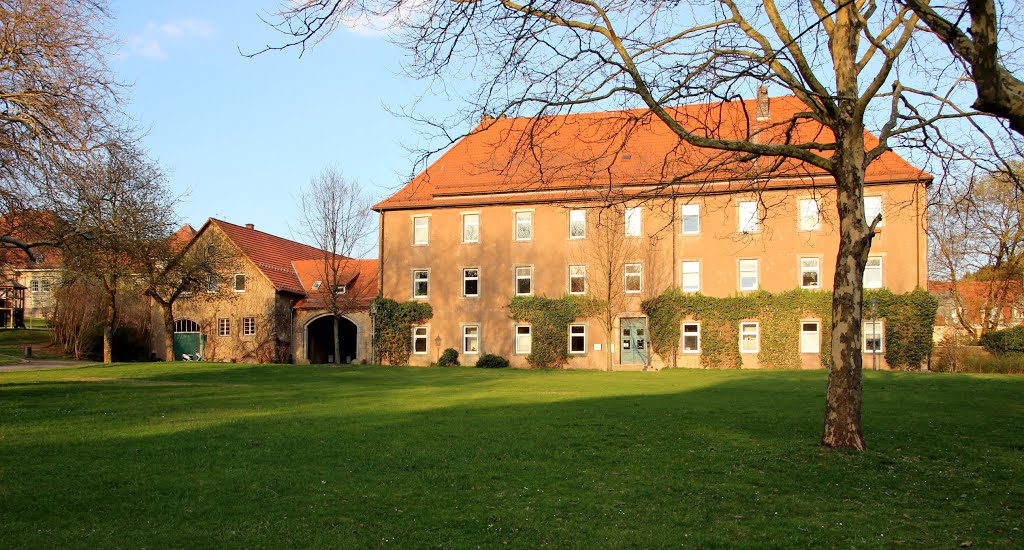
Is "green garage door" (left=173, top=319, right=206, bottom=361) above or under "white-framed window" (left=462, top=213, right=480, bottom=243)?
under

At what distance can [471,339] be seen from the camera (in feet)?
133

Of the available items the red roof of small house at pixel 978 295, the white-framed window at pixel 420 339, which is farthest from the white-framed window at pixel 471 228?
the red roof of small house at pixel 978 295

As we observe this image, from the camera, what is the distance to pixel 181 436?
39.0ft

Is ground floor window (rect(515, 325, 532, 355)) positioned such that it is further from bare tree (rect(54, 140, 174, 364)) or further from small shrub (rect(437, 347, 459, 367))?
bare tree (rect(54, 140, 174, 364))

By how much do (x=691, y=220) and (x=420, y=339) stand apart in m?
14.9

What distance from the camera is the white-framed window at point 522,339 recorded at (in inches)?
1554

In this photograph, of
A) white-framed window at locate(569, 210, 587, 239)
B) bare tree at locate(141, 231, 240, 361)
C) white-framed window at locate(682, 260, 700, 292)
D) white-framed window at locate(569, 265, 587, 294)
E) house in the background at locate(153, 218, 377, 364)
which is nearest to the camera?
white-framed window at locate(682, 260, 700, 292)

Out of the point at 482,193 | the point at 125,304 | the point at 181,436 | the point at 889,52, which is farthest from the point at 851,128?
the point at 125,304

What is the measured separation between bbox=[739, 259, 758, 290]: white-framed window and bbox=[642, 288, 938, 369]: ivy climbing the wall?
0.64 metres

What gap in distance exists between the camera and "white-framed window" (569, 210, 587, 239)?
3875cm

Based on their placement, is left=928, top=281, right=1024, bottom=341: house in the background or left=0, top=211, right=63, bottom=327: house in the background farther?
left=928, top=281, right=1024, bottom=341: house in the background

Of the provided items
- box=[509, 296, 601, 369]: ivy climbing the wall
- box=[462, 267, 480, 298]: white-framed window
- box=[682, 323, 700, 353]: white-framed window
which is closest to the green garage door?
box=[462, 267, 480, 298]: white-framed window

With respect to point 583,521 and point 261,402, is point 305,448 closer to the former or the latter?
point 583,521

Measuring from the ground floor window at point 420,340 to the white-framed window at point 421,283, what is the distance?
5.78 feet
